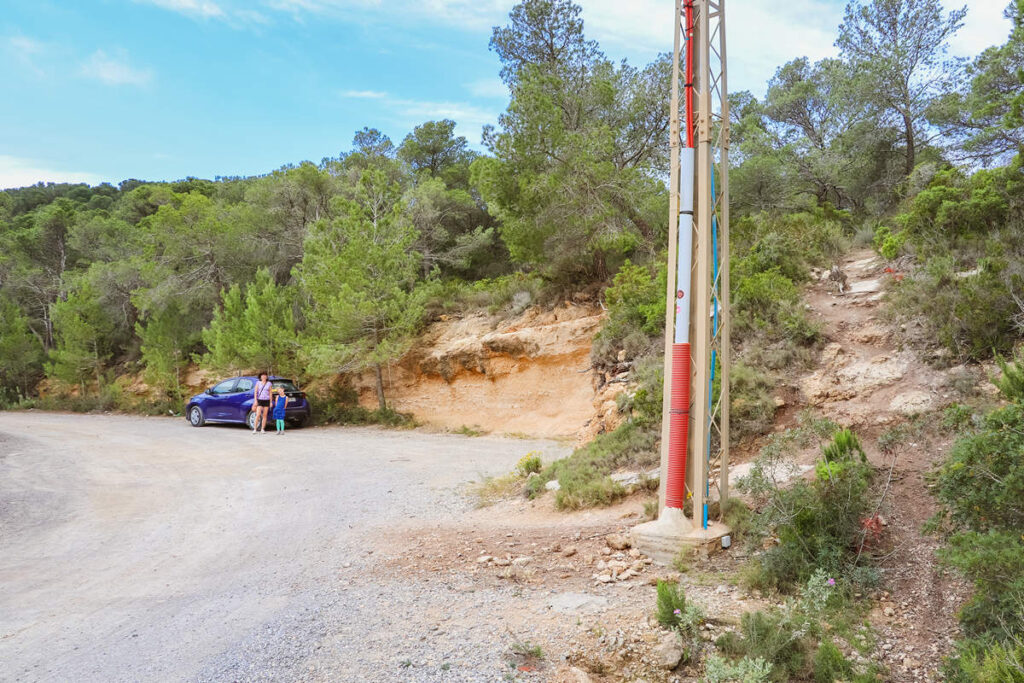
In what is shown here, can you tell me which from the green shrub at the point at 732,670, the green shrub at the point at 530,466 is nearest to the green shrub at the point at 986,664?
the green shrub at the point at 732,670

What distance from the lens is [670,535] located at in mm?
5590

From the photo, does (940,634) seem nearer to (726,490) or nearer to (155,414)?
(726,490)

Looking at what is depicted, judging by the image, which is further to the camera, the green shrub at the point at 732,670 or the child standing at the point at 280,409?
the child standing at the point at 280,409

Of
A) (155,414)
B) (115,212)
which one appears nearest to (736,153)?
(155,414)

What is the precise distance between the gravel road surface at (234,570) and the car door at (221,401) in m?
5.11

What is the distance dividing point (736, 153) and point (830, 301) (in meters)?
16.0

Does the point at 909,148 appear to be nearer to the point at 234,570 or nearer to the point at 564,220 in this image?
the point at 564,220

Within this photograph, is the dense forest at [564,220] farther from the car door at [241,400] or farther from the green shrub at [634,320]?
the car door at [241,400]

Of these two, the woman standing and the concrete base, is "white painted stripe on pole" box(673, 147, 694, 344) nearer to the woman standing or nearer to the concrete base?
the concrete base

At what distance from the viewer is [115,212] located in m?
40.8

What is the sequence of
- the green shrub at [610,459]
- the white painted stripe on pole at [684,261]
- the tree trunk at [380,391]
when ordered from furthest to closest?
the tree trunk at [380,391], the green shrub at [610,459], the white painted stripe on pole at [684,261]

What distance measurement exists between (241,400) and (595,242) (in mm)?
11778

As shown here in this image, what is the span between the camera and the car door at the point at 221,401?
19.6m

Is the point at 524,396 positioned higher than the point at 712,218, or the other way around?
the point at 712,218
